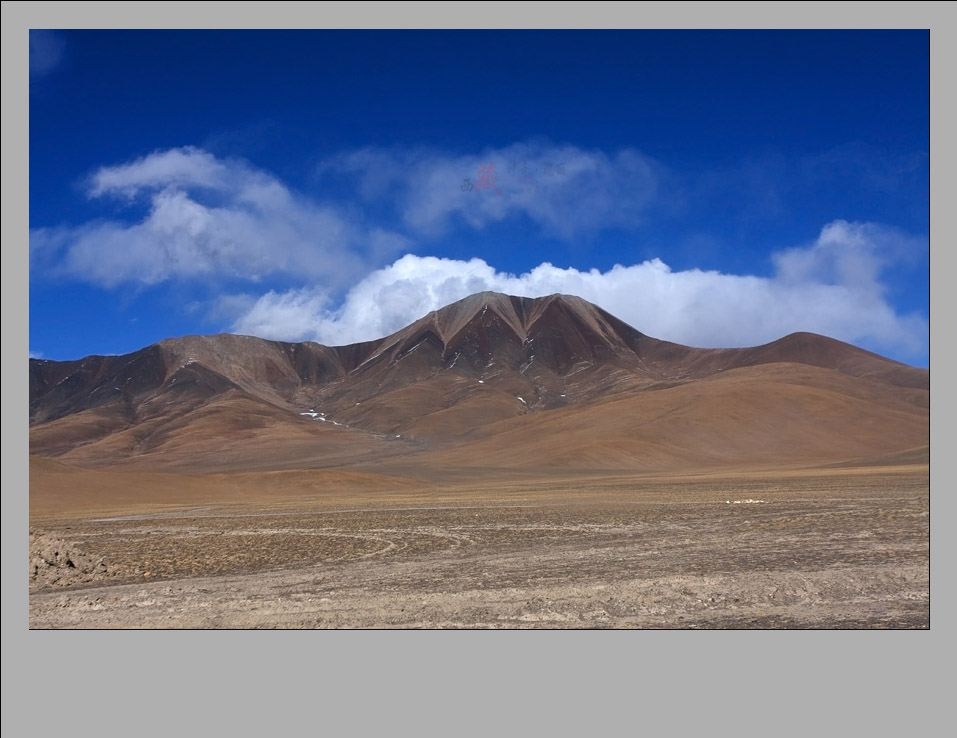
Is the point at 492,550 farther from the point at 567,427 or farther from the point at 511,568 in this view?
the point at 567,427

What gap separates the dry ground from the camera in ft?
43.9

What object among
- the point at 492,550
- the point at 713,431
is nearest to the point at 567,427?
the point at 713,431

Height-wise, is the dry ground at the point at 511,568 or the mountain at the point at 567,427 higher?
the mountain at the point at 567,427

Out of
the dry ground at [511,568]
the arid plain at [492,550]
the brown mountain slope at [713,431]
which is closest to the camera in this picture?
the dry ground at [511,568]

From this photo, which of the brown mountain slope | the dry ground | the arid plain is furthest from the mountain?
the dry ground

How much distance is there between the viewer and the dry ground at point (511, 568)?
43.9ft

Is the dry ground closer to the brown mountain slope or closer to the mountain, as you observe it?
the brown mountain slope

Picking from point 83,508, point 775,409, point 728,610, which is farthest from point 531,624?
point 775,409

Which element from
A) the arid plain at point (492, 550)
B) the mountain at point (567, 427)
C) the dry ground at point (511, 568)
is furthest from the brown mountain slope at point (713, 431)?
the dry ground at point (511, 568)

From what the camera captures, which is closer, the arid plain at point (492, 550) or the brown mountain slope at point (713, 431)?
the arid plain at point (492, 550)

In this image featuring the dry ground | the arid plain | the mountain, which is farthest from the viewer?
the mountain

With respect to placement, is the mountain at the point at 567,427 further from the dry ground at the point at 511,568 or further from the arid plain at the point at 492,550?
the dry ground at the point at 511,568

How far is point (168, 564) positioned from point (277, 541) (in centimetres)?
547

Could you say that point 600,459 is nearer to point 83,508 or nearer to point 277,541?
point 83,508
